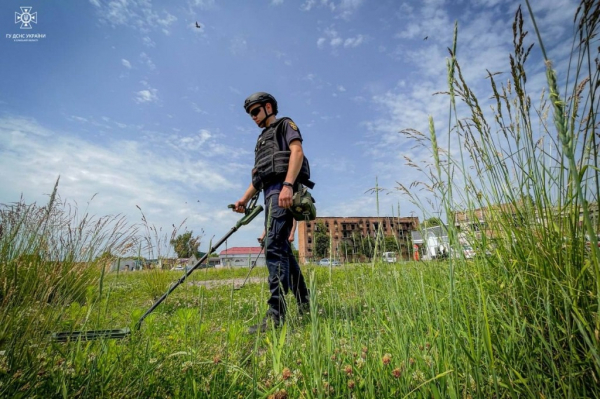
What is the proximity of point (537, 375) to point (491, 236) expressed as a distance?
0.80m

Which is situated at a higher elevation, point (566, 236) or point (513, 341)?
point (566, 236)

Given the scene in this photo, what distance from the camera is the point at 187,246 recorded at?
12.7 feet

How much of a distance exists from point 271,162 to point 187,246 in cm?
159

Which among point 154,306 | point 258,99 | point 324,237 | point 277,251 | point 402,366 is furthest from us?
point 258,99

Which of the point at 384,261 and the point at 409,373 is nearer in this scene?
the point at 409,373

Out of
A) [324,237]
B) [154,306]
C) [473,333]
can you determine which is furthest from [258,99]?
[473,333]

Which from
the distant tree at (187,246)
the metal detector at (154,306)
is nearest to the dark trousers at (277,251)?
the metal detector at (154,306)

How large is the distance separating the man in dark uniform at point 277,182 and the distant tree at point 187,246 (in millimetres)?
781

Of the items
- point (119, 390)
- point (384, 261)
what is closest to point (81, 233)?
point (119, 390)

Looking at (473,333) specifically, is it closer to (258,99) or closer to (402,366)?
(402,366)

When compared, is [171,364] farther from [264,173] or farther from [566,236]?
[264,173]

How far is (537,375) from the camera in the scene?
996mm

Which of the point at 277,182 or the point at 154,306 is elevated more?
the point at 277,182

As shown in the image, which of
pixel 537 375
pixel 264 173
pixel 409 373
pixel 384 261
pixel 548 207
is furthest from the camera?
pixel 264 173
